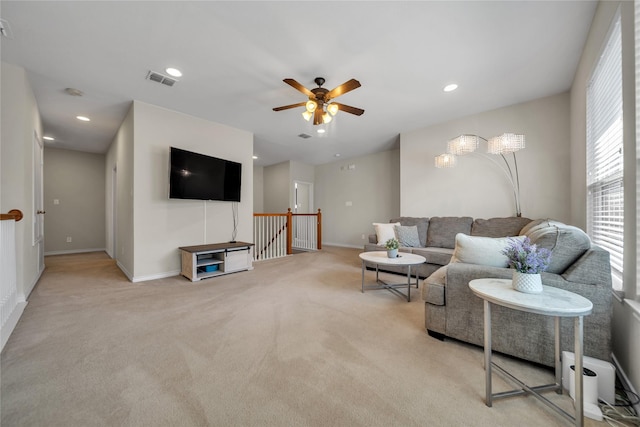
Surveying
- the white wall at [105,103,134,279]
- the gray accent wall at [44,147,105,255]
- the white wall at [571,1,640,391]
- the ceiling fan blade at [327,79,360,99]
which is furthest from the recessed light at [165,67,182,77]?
the gray accent wall at [44,147,105,255]

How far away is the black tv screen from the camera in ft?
11.8

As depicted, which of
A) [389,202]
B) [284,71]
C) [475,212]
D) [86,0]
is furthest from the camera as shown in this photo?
[389,202]

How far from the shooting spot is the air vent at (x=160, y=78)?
Answer: 2.79m

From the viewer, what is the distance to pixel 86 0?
1.83 meters

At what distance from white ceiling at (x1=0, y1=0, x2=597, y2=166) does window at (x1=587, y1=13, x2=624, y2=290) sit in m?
0.49

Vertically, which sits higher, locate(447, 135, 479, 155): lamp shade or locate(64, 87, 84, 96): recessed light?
locate(64, 87, 84, 96): recessed light

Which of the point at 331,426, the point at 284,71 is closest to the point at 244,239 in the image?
the point at 284,71

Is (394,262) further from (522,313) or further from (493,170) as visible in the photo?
(493,170)

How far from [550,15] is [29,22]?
4.45 metres

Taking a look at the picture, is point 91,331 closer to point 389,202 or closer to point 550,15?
point 550,15

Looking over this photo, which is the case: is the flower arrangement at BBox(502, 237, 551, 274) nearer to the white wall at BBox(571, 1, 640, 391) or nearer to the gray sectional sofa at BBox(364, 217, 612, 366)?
the gray sectional sofa at BBox(364, 217, 612, 366)

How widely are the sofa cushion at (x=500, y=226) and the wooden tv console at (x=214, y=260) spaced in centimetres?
379

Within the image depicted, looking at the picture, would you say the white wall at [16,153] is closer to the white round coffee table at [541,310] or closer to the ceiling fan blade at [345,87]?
the ceiling fan blade at [345,87]

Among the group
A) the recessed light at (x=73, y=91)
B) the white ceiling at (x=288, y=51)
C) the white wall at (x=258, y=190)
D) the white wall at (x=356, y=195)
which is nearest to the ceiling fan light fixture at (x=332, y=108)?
the white ceiling at (x=288, y=51)
